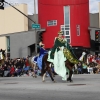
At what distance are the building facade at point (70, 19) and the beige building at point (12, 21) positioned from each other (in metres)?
9.23

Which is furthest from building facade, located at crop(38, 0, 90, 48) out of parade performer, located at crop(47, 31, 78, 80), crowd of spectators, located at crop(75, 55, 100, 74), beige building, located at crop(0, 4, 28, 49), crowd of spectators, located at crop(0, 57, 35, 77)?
parade performer, located at crop(47, 31, 78, 80)

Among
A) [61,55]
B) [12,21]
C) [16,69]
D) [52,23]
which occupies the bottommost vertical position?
[16,69]

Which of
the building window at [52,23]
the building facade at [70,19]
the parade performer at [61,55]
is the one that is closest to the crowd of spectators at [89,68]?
the parade performer at [61,55]

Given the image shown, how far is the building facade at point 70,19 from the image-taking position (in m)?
54.3

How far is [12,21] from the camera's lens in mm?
66688

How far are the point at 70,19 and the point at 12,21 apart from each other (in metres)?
14.8

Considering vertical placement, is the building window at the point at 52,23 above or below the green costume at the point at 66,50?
above

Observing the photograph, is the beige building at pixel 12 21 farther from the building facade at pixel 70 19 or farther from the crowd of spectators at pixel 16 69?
the crowd of spectators at pixel 16 69

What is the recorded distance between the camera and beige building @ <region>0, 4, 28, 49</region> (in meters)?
64.2

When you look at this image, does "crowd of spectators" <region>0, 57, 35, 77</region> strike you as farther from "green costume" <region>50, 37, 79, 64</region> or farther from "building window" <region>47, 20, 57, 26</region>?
"building window" <region>47, 20, 57, 26</region>

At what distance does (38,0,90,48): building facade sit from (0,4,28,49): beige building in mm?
9232

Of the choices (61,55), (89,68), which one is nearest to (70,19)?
(89,68)

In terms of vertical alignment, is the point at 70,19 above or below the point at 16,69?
above

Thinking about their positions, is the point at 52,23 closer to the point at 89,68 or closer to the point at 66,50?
the point at 89,68
